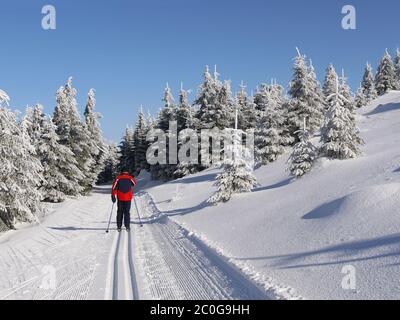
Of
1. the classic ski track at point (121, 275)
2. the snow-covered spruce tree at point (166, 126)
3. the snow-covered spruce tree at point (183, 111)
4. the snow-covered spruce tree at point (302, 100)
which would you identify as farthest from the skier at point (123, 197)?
the snow-covered spruce tree at point (166, 126)

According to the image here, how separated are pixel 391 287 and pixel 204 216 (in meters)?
8.95

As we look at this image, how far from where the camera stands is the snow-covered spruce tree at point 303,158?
15281 millimetres

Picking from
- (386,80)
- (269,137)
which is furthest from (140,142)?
(386,80)

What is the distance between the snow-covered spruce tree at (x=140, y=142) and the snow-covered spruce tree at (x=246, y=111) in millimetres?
18111

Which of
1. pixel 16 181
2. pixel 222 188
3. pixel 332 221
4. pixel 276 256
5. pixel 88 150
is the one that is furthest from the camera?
pixel 88 150

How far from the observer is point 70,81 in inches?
1582

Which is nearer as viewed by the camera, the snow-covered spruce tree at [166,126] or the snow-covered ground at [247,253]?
the snow-covered ground at [247,253]

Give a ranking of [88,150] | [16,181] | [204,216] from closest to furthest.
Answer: [204,216] → [16,181] → [88,150]

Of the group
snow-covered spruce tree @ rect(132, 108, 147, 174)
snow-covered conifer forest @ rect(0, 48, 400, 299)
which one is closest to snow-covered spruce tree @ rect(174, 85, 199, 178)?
snow-covered conifer forest @ rect(0, 48, 400, 299)

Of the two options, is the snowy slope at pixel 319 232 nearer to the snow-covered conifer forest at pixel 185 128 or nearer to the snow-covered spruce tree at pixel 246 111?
the snow-covered conifer forest at pixel 185 128

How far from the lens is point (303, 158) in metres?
15.5
